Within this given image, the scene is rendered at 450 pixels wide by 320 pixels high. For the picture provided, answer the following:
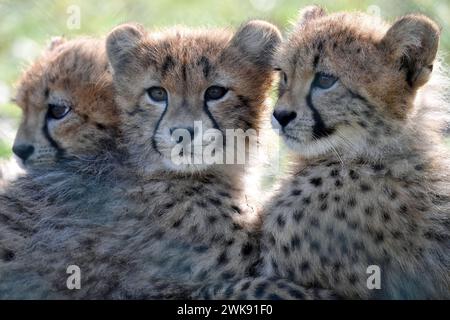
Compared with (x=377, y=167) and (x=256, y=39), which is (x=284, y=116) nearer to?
(x=377, y=167)

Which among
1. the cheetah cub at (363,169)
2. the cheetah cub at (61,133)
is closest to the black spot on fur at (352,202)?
the cheetah cub at (363,169)

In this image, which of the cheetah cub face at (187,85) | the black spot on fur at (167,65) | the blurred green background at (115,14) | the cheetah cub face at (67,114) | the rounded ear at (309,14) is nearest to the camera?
the cheetah cub face at (187,85)

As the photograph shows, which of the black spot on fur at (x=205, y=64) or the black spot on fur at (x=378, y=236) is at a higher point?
the black spot on fur at (x=205, y=64)

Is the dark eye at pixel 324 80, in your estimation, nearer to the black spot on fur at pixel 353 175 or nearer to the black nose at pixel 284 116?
the black nose at pixel 284 116

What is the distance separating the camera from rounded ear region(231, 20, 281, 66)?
Result: 13.4 ft

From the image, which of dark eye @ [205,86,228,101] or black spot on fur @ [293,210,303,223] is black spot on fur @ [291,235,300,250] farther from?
dark eye @ [205,86,228,101]


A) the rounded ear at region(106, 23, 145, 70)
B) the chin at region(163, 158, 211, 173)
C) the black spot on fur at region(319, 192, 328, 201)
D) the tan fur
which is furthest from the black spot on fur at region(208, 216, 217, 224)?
the rounded ear at region(106, 23, 145, 70)

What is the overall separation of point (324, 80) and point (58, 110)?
50.1 inches

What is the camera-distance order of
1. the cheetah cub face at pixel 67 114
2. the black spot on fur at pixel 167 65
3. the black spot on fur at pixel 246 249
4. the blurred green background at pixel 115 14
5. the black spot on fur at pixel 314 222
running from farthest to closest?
the blurred green background at pixel 115 14 → the cheetah cub face at pixel 67 114 → the black spot on fur at pixel 167 65 → the black spot on fur at pixel 246 249 → the black spot on fur at pixel 314 222

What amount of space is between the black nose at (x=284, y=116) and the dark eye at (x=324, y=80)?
155 millimetres

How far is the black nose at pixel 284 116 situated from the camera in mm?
3641

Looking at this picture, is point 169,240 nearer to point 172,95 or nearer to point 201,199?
point 201,199

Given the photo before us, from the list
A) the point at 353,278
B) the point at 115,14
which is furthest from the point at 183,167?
the point at 115,14

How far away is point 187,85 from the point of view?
3863 mm
